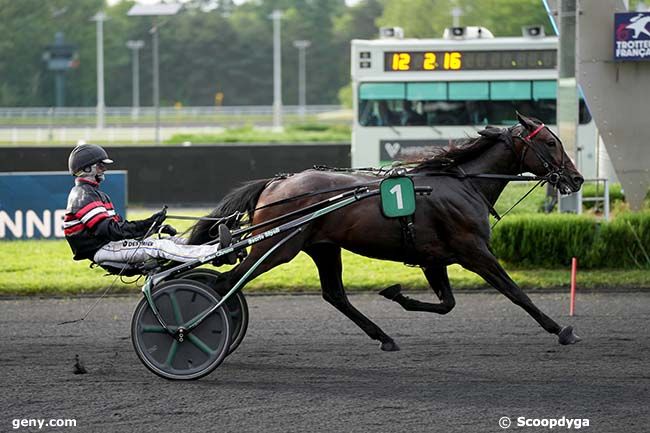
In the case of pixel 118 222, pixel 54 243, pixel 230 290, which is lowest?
pixel 54 243

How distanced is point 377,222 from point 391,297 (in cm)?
86

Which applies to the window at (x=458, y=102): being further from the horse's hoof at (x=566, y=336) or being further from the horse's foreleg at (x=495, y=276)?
the horse's hoof at (x=566, y=336)

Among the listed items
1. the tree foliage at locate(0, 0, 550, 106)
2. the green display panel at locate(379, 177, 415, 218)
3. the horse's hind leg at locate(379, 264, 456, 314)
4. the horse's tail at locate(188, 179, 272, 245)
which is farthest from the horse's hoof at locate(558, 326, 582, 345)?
the tree foliage at locate(0, 0, 550, 106)

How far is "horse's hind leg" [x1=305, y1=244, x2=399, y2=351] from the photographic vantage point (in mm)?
8070

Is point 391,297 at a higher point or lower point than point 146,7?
lower

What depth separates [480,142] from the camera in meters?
8.12

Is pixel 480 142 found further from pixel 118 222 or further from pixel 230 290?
pixel 118 222

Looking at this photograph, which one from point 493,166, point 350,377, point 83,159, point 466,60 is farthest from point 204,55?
point 350,377

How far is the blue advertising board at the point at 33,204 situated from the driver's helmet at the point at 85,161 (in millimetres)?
7770

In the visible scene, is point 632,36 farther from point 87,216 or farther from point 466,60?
point 87,216

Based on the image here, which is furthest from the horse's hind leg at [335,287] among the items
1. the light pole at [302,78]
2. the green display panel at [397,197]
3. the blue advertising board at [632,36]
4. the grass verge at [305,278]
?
the light pole at [302,78]

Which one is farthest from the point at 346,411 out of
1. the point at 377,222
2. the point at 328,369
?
the point at 377,222

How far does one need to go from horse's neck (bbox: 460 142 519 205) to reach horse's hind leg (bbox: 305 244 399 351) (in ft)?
3.82

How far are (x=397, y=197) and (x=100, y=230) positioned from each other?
2.04 meters
